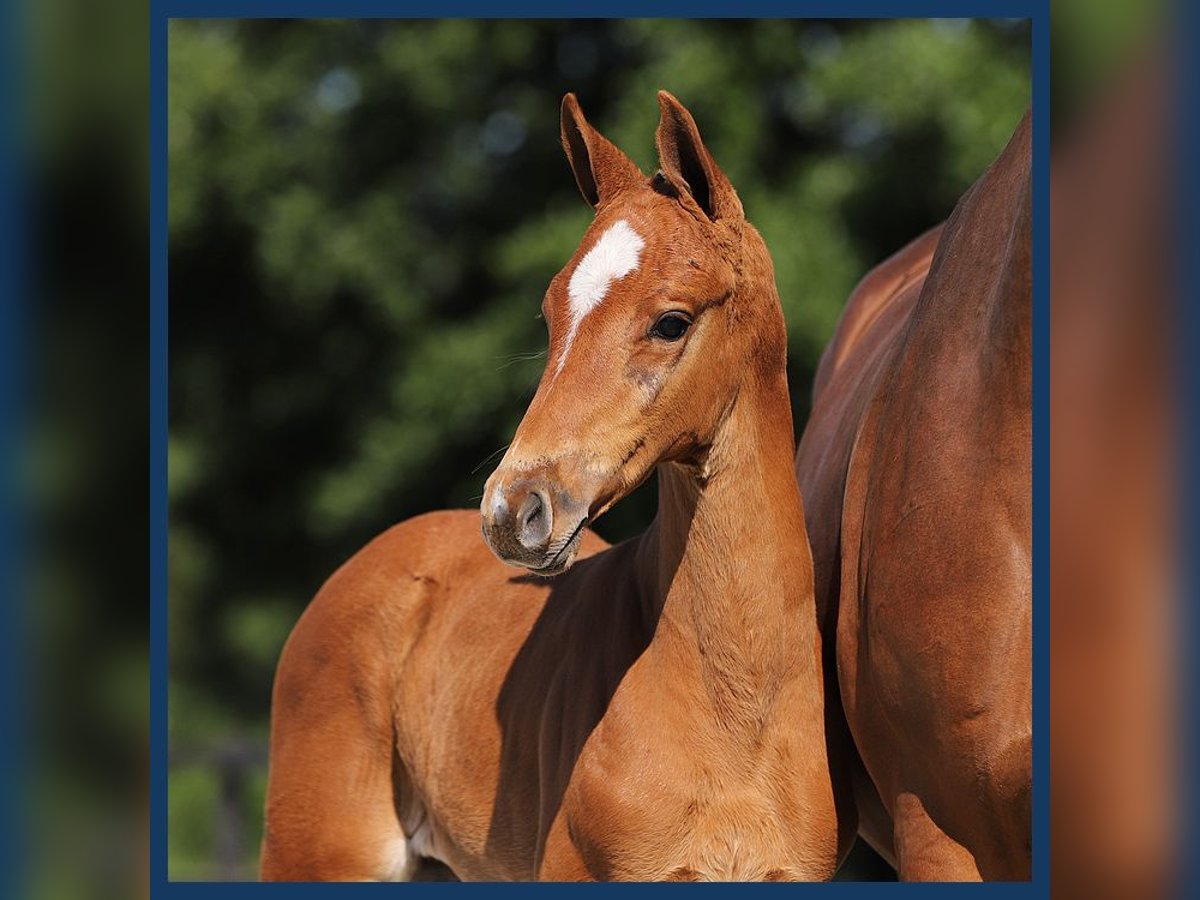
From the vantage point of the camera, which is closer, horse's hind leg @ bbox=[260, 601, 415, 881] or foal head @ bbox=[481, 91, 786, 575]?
foal head @ bbox=[481, 91, 786, 575]

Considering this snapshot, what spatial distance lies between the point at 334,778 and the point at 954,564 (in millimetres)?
2274

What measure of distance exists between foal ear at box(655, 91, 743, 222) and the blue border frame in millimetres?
685

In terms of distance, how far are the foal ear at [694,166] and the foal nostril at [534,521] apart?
723mm

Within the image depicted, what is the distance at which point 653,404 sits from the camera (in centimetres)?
260

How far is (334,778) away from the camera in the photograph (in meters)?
3.99

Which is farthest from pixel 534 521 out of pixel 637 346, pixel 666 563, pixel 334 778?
pixel 334 778

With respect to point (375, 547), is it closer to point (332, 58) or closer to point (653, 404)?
point (653, 404)

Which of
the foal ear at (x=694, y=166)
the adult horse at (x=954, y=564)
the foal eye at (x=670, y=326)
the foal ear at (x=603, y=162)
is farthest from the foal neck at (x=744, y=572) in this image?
the foal ear at (x=603, y=162)

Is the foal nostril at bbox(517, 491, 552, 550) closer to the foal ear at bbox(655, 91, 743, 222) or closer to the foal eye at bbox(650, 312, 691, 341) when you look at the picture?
the foal eye at bbox(650, 312, 691, 341)

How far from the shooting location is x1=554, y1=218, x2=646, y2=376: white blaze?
260 centimetres

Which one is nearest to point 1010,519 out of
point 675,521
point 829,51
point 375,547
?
point 675,521

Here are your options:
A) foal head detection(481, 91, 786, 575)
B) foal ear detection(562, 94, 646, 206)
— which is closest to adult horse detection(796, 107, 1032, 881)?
foal head detection(481, 91, 786, 575)

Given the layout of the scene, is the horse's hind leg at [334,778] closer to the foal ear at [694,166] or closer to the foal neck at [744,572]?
the foal neck at [744,572]

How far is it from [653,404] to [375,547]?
6.31ft
